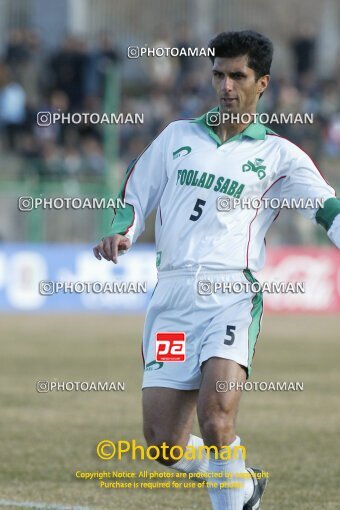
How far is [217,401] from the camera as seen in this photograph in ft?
19.7

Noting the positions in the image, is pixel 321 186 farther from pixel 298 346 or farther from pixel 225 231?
pixel 298 346

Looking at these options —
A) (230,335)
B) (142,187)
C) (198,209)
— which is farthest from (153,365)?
(142,187)

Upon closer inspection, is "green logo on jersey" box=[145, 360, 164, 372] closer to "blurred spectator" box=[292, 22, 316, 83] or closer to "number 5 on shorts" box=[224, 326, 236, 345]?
"number 5 on shorts" box=[224, 326, 236, 345]

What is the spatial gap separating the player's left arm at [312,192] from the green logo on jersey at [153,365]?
1065 millimetres

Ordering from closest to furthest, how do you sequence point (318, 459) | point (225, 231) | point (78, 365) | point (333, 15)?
point (225, 231), point (318, 459), point (78, 365), point (333, 15)

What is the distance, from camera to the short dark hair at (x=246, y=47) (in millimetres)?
6422

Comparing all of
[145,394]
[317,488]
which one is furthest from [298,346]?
[145,394]

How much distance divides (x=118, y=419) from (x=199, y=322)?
16.6 feet

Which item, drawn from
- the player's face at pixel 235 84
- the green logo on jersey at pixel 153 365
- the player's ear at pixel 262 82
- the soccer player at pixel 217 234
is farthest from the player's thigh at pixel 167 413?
the player's ear at pixel 262 82

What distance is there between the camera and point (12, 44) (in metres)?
25.0

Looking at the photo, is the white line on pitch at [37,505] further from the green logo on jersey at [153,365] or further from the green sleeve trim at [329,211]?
the green sleeve trim at [329,211]

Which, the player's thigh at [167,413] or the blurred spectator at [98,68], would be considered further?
the blurred spectator at [98,68]

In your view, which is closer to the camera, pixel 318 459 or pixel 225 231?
pixel 225 231

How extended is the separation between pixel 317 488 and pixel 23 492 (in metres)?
1.83
